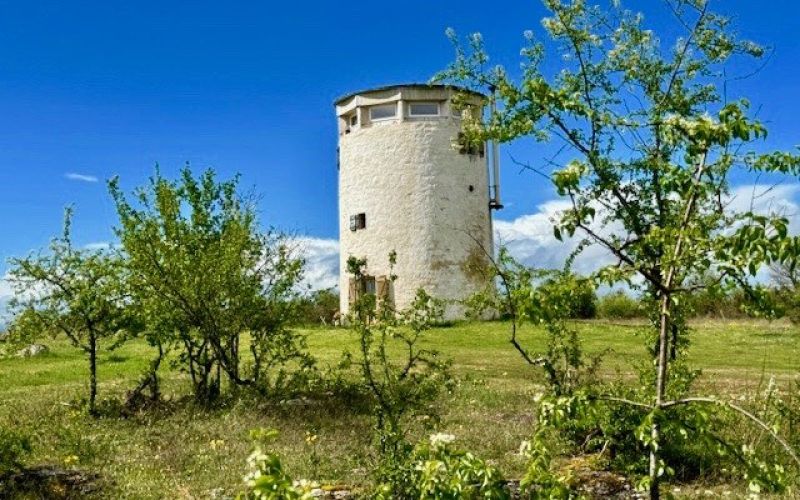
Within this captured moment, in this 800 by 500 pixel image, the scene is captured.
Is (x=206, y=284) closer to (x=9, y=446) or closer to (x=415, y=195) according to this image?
(x=9, y=446)

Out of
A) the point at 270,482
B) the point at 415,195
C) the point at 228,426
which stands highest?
the point at 415,195

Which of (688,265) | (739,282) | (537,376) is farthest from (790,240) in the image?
(537,376)

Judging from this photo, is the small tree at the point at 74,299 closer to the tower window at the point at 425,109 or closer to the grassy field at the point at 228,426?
the grassy field at the point at 228,426

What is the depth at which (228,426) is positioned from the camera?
12844mm

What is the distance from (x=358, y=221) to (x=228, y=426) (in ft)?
93.4

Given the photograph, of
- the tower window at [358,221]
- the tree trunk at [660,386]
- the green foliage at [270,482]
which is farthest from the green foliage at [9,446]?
the tower window at [358,221]

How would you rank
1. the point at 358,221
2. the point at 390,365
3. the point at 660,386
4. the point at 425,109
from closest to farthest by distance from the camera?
the point at 660,386, the point at 390,365, the point at 425,109, the point at 358,221

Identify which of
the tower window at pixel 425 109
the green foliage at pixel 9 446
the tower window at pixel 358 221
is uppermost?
the tower window at pixel 425 109

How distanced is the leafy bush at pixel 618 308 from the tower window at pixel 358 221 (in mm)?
14629

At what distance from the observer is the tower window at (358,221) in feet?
134

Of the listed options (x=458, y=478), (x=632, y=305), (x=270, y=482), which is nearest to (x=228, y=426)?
(x=458, y=478)

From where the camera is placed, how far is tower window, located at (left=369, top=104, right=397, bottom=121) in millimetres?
40719

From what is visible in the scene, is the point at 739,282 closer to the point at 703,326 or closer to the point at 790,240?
the point at 790,240

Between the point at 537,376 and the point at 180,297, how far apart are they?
9283 mm
